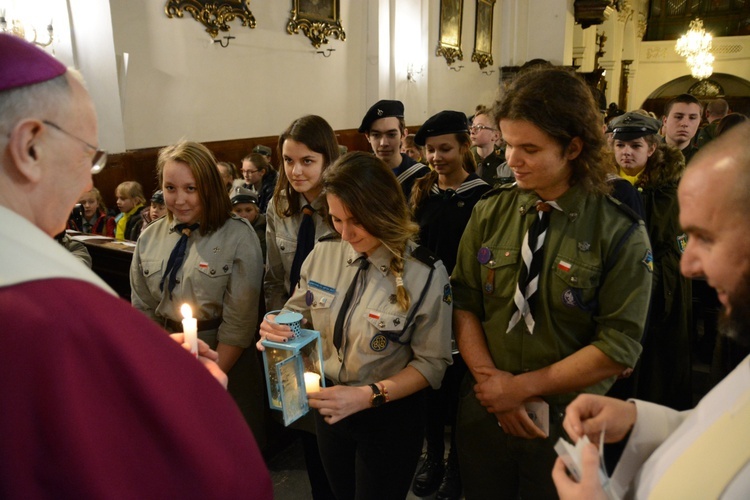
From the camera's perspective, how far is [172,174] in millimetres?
2170

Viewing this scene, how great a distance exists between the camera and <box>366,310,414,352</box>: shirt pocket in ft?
5.67

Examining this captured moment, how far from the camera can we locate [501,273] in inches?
68.3

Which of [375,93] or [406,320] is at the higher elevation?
[375,93]

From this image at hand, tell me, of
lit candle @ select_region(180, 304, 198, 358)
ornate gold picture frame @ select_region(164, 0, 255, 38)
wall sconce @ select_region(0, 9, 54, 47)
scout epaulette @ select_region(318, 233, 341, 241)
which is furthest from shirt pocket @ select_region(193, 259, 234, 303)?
ornate gold picture frame @ select_region(164, 0, 255, 38)

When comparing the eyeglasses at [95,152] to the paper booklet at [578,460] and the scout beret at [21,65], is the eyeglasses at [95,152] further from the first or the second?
the paper booklet at [578,460]

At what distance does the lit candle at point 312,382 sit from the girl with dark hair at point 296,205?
849 millimetres

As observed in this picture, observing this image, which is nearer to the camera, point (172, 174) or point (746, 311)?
point (746, 311)

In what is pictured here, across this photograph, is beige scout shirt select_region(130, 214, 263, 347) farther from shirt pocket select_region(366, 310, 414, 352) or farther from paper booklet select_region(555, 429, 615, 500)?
paper booklet select_region(555, 429, 615, 500)

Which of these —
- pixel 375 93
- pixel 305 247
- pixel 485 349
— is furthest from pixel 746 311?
pixel 375 93

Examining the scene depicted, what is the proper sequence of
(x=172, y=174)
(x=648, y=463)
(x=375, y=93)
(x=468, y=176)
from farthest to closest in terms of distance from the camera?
(x=375, y=93) → (x=468, y=176) → (x=172, y=174) → (x=648, y=463)

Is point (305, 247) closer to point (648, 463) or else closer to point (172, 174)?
point (172, 174)

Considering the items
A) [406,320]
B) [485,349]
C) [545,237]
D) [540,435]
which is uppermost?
[545,237]

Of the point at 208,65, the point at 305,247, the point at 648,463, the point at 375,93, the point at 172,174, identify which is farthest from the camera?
the point at 375,93

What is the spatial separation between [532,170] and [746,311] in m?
0.81
